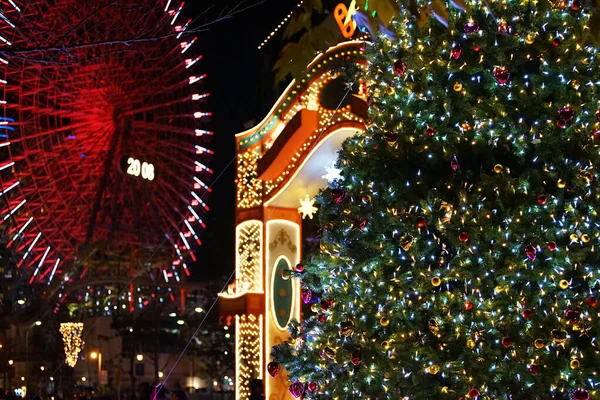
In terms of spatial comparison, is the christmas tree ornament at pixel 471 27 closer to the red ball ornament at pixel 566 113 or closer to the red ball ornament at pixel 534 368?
the red ball ornament at pixel 566 113

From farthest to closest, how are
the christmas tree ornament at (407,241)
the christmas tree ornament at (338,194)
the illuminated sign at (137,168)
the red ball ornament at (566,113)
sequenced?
the illuminated sign at (137,168)
the christmas tree ornament at (338,194)
the christmas tree ornament at (407,241)
the red ball ornament at (566,113)

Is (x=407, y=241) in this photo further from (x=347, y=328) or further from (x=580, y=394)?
(x=580, y=394)

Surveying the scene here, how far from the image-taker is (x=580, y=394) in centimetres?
500

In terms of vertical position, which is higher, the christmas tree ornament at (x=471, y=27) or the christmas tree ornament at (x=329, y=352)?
the christmas tree ornament at (x=471, y=27)

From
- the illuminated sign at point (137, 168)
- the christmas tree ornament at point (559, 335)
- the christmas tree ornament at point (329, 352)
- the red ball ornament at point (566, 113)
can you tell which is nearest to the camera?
the christmas tree ornament at point (559, 335)

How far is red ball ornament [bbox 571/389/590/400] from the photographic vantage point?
4.98m

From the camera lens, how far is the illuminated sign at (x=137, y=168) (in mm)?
20438

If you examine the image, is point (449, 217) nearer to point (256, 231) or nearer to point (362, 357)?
point (362, 357)

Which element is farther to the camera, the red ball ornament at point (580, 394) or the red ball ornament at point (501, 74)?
the red ball ornament at point (501, 74)

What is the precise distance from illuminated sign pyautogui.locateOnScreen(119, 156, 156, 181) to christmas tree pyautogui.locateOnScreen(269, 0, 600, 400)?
14.7 metres

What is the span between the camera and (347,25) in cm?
1147

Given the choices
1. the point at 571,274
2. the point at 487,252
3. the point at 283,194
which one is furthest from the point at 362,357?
the point at 283,194

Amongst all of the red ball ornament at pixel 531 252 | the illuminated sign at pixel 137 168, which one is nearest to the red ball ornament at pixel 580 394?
the red ball ornament at pixel 531 252

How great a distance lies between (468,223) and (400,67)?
52.5 inches
